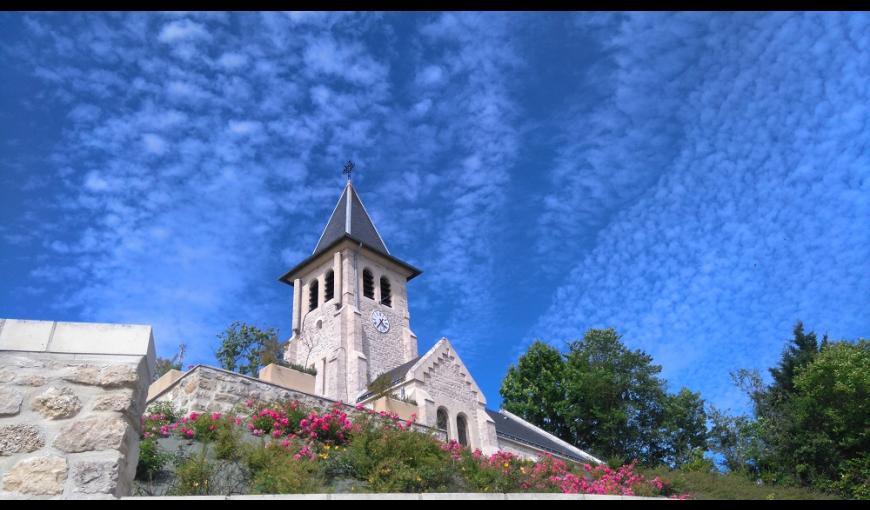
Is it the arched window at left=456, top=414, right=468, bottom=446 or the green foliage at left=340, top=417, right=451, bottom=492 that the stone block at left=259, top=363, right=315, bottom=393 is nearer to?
the arched window at left=456, top=414, right=468, bottom=446

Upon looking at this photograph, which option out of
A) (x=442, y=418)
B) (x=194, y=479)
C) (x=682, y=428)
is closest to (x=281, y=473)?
(x=194, y=479)

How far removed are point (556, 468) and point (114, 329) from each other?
10009 mm

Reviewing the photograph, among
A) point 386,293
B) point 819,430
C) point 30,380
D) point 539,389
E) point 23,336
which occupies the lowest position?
point 30,380

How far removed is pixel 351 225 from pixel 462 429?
57.3ft

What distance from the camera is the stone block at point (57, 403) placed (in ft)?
12.8

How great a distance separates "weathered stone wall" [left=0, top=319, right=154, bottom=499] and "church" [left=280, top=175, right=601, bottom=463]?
19.9 m

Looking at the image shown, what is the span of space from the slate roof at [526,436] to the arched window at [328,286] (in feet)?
38.8

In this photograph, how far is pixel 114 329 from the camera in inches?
164

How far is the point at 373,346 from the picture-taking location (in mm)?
35969

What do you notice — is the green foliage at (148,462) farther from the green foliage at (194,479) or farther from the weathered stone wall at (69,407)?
the weathered stone wall at (69,407)

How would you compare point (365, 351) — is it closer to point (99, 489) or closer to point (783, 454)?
point (783, 454)

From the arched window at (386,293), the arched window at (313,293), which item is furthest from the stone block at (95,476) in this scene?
the arched window at (313,293)

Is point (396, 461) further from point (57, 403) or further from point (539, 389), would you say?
point (539, 389)
